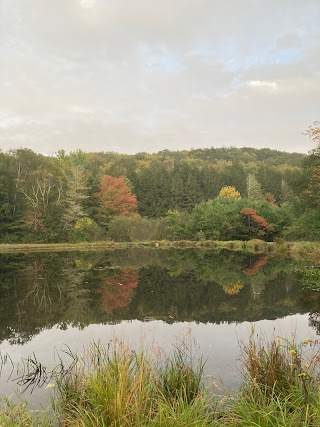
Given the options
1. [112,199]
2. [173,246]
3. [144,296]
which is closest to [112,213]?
[112,199]

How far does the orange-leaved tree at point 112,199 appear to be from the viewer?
55.4 meters

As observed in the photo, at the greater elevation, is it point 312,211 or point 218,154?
point 218,154

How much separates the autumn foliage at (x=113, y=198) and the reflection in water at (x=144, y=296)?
107 ft

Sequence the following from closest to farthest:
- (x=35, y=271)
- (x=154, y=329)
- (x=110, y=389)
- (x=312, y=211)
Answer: (x=110, y=389) → (x=154, y=329) → (x=35, y=271) → (x=312, y=211)

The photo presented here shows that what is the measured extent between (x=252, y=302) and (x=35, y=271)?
1414 centimetres

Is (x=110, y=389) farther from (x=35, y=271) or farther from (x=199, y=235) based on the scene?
(x=199, y=235)

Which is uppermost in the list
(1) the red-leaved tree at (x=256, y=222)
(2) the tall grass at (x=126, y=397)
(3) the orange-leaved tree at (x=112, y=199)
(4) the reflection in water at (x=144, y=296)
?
(3) the orange-leaved tree at (x=112, y=199)

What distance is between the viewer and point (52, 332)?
32.3ft

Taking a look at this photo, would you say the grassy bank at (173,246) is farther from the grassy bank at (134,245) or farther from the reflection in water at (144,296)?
the reflection in water at (144,296)

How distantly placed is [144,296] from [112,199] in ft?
141

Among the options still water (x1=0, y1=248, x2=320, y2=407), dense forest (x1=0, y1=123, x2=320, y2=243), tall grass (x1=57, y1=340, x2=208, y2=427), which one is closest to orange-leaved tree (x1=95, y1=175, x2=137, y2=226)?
dense forest (x1=0, y1=123, x2=320, y2=243)

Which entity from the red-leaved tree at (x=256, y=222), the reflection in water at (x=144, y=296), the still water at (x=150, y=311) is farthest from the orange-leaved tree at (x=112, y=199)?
the still water at (x=150, y=311)

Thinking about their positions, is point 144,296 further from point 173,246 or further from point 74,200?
point 74,200

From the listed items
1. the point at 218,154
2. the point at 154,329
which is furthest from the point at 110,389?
the point at 218,154
